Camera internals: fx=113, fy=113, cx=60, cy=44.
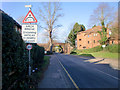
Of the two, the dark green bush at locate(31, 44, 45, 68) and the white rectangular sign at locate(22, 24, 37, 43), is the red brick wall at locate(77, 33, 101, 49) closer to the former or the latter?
the dark green bush at locate(31, 44, 45, 68)

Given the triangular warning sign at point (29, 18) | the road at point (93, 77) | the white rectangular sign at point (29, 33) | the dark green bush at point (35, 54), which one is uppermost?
the triangular warning sign at point (29, 18)

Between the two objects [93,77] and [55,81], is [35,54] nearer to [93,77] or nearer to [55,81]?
[55,81]

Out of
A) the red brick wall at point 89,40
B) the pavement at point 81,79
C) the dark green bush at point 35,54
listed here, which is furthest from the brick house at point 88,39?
the pavement at point 81,79

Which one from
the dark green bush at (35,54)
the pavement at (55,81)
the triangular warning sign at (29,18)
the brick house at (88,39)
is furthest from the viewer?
the brick house at (88,39)

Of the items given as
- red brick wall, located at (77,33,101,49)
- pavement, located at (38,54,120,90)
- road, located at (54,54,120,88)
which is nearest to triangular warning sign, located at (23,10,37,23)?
pavement, located at (38,54,120,90)

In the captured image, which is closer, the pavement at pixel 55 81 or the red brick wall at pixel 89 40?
the pavement at pixel 55 81

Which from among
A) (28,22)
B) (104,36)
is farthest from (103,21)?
(28,22)

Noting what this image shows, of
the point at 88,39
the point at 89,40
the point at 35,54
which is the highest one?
the point at 88,39

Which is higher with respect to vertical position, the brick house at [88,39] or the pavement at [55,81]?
the brick house at [88,39]

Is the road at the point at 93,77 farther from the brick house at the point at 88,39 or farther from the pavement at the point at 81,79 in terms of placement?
the brick house at the point at 88,39

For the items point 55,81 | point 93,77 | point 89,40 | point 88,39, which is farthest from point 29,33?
point 88,39

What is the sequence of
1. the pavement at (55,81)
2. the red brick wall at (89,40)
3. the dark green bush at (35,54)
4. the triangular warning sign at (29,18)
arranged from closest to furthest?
the pavement at (55,81) → the triangular warning sign at (29,18) → the dark green bush at (35,54) → the red brick wall at (89,40)

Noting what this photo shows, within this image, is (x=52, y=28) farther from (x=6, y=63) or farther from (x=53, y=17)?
(x=6, y=63)

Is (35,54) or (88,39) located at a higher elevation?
(88,39)
